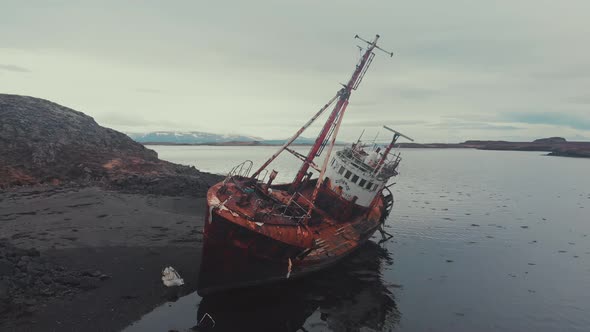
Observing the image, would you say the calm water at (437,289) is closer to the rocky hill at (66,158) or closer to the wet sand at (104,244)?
the wet sand at (104,244)

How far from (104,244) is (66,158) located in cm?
2331

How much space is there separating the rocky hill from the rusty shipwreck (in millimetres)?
18022

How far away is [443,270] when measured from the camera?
2227 centimetres

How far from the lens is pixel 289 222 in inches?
653

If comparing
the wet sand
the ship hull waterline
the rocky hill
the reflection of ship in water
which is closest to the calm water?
the reflection of ship in water

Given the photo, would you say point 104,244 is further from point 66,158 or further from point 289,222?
point 66,158

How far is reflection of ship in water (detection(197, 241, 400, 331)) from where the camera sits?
14.4m

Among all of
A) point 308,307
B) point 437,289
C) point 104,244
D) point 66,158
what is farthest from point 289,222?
point 66,158

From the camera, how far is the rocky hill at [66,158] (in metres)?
33.1

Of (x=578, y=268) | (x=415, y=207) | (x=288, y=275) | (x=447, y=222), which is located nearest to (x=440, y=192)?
(x=415, y=207)

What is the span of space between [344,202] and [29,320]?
18691mm

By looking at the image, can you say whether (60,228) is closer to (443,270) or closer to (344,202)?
(344,202)

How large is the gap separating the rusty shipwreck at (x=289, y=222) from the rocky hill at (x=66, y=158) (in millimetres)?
18022

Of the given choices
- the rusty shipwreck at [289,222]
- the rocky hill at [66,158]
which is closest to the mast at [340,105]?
the rusty shipwreck at [289,222]
